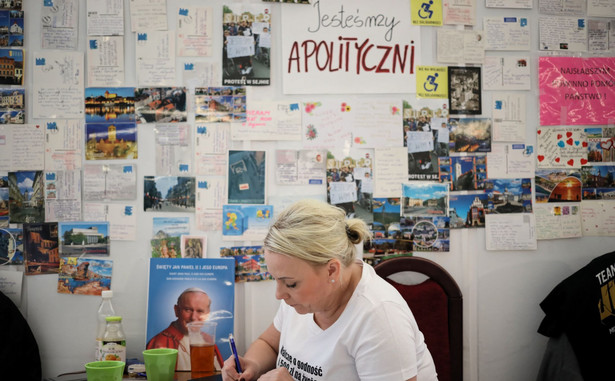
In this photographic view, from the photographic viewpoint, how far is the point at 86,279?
2.55 meters

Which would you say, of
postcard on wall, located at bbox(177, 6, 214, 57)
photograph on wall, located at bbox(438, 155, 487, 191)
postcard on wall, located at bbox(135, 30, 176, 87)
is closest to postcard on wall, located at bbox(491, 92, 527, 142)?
photograph on wall, located at bbox(438, 155, 487, 191)

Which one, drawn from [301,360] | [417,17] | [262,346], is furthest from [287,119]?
[301,360]

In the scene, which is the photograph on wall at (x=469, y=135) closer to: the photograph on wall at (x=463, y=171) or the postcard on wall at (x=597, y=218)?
the photograph on wall at (x=463, y=171)

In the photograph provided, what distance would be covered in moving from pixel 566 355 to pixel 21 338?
2.27 m

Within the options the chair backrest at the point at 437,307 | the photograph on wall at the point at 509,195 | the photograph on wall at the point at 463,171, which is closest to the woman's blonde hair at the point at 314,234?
the chair backrest at the point at 437,307

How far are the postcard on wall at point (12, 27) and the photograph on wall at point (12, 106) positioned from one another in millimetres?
211

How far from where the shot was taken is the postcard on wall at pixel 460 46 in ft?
8.66

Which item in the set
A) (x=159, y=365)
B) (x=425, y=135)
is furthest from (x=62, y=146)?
(x=425, y=135)

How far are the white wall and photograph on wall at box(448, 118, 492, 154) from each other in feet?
0.47

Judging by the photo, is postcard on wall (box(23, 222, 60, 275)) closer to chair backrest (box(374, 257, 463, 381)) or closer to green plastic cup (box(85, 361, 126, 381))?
green plastic cup (box(85, 361, 126, 381))

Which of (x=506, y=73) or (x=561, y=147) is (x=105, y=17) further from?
(x=561, y=147)

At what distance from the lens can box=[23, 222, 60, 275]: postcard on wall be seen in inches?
101

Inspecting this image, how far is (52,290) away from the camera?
2.56 meters

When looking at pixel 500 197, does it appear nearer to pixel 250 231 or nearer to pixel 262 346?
pixel 250 231
